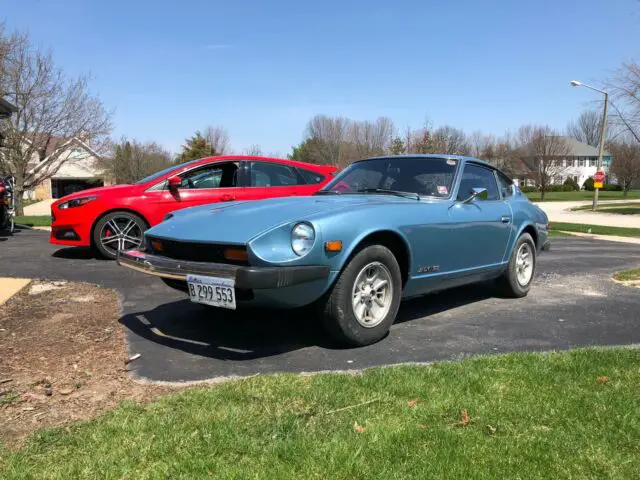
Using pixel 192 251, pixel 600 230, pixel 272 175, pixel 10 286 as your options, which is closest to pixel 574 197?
pixel 600 230

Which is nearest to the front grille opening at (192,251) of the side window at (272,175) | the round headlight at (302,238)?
the round headlight at (302,238)

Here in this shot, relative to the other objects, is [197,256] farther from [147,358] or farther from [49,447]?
[49,447]

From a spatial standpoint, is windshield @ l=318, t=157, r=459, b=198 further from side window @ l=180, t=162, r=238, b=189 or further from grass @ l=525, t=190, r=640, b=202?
grass @ l=525, t=190, r=640, b=202

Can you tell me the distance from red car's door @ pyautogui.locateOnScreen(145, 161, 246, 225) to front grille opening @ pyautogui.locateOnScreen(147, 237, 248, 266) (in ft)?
12.1

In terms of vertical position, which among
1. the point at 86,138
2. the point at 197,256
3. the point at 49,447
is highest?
the point at 86,138

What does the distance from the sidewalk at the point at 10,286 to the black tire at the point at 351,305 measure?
10.9ft

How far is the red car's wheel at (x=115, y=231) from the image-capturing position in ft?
26.0

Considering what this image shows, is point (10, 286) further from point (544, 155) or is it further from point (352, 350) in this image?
point (544, 155)

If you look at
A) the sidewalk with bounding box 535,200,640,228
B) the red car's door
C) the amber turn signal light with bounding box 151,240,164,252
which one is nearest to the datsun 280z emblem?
the amber turn signal light with bounding box 151,240,164,252

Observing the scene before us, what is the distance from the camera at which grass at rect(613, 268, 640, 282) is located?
7.14m

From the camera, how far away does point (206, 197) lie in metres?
8.10

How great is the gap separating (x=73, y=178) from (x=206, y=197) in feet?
158

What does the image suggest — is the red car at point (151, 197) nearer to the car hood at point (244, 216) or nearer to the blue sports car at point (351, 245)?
the blue sports car at point (351, 245)

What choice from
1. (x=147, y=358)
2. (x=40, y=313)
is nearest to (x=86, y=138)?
(x=40, y=313)
